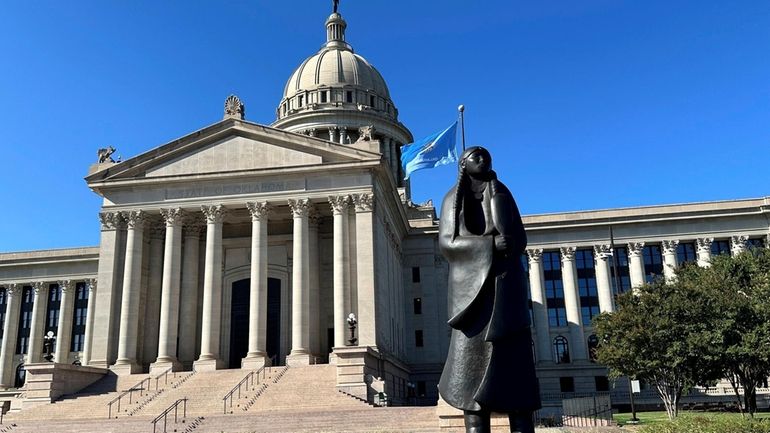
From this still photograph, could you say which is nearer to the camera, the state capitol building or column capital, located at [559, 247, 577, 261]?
the state capitol building

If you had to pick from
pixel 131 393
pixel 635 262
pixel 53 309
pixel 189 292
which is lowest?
pixel 131 393

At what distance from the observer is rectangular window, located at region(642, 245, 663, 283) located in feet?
216

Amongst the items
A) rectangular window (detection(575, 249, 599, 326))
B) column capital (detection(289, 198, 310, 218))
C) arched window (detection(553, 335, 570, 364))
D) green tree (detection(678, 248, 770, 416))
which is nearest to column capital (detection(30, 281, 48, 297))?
column capital (detection(289, 198, 310, 218))

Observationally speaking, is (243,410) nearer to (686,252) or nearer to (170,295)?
(170,295)

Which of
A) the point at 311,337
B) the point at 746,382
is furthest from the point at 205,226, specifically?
the point at 746,382

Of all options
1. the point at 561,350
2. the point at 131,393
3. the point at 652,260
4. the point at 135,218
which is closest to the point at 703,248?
the point at 652,260

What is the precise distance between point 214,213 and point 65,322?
1226 inches

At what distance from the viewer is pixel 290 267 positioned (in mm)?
54625

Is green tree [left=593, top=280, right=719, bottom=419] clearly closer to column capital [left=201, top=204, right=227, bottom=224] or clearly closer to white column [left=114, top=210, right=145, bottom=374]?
column capital [left=201, top=204, right=227, bottom=224]

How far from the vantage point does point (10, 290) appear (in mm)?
72375

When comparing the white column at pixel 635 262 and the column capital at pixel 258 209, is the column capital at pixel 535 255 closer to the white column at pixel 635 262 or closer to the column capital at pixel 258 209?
the white column at pixel 635 262

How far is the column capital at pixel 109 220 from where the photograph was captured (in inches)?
1986

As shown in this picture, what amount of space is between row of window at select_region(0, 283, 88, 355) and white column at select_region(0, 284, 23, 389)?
51cm

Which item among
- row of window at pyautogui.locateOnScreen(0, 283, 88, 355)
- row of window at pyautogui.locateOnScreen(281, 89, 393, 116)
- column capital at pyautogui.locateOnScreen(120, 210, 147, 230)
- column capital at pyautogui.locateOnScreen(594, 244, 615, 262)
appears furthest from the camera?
row of window at pyautogui.locateOnScreen(281, 89, 393, 116)
